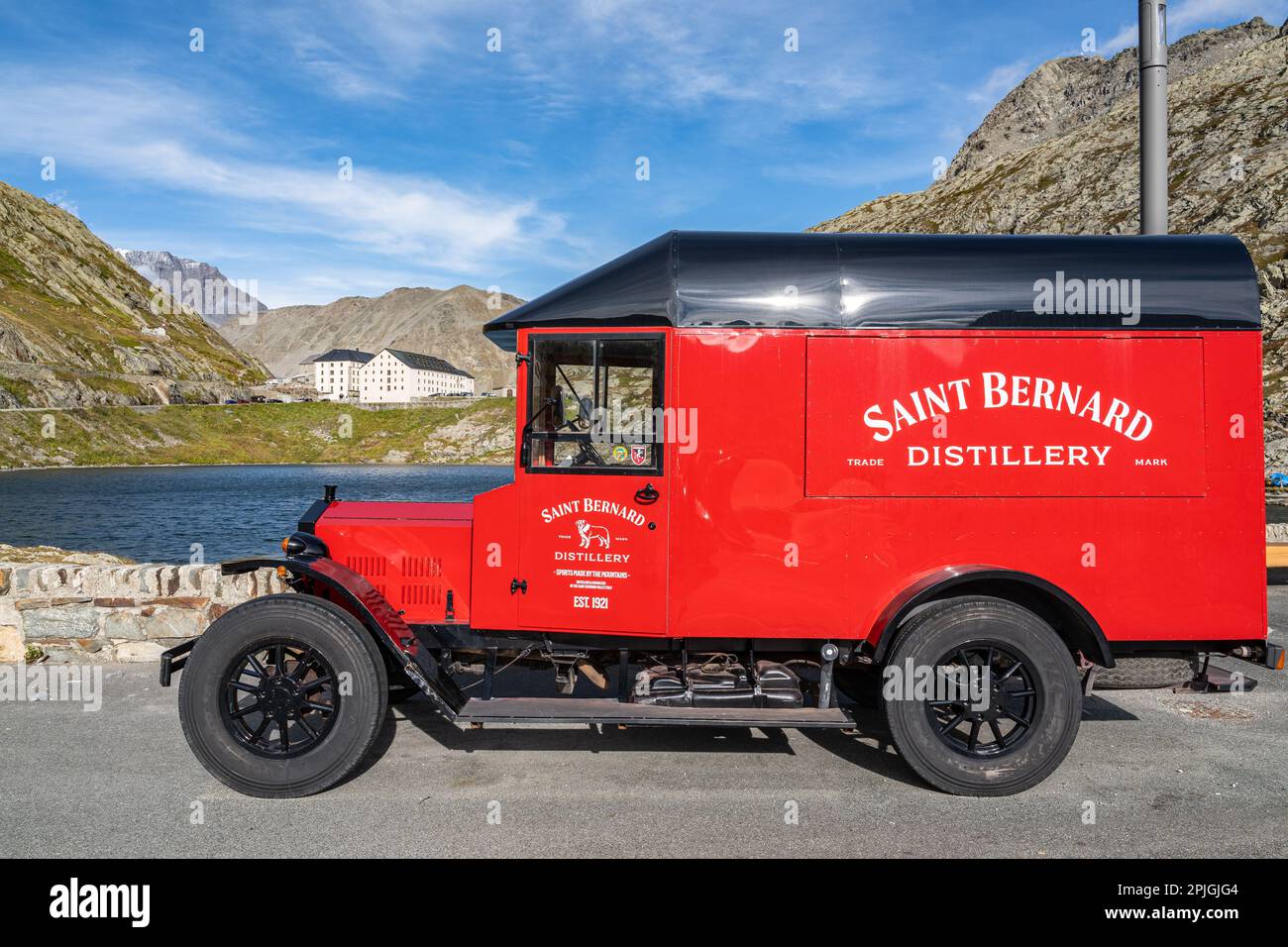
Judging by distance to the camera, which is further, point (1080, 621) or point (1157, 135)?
point (1157, 135)

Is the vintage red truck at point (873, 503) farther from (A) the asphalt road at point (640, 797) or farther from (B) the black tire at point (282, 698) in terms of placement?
(A) the asphalt road at point (640, 797)

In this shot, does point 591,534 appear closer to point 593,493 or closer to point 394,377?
point 593,493

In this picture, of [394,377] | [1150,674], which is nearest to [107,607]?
[1150,674]

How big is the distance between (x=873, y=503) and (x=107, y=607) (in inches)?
259

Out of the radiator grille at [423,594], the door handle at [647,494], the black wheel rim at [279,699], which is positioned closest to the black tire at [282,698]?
the black wheel rim at [279,699]

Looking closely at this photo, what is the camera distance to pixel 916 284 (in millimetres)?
4551

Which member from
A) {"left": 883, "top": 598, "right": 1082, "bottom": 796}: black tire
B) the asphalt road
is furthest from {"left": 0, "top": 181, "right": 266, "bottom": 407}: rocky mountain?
{"left": 883, "top": 598, "right": 1082, "bottom": 796}: black tire

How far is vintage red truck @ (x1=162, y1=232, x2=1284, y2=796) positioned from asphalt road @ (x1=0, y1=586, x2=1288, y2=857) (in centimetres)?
34

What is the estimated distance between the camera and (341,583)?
4543mm

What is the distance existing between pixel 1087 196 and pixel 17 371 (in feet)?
378

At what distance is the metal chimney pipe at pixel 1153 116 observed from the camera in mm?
7328
